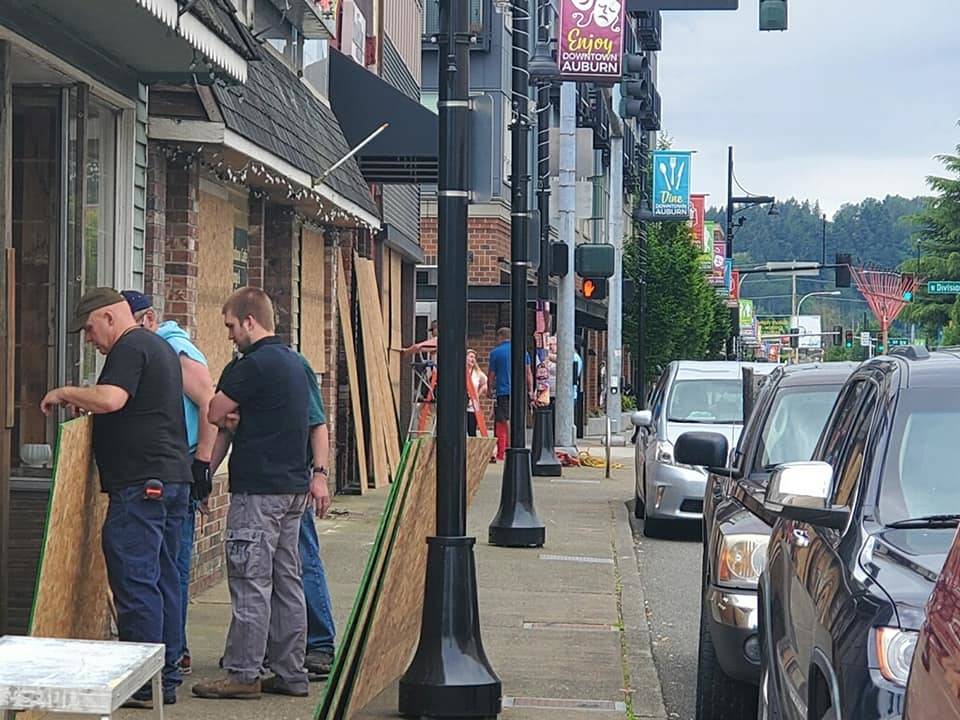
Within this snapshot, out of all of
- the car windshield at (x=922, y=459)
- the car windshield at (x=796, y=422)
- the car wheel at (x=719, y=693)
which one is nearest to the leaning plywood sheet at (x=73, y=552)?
the car wheel at (x=719, y=693)

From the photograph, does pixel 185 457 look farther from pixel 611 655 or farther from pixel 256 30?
pixel 256 30

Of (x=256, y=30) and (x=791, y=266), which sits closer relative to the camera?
(x=256, y=30)

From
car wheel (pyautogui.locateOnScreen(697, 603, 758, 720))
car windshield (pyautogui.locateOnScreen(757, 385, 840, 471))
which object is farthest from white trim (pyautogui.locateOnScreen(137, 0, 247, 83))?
car wheel (pyautogui.locateOnScreen(697, 603, 758, 720))

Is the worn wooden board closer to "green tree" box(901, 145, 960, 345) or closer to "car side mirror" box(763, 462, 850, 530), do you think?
"car side mirror" box(763, 462, 850, 530)

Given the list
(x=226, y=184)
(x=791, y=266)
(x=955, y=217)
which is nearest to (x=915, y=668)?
(x=226, y=184)

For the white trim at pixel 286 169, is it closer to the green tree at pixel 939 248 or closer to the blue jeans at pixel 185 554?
the blue jeans at pixel 185 554

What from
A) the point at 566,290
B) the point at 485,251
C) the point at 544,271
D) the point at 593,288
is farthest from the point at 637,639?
the point at 485,251

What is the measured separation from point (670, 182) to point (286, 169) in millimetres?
27859

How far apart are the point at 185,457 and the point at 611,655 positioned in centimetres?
322

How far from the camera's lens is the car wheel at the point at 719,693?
285 inches

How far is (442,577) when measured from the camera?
7.25m

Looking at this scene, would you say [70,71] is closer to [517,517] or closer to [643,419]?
[517,517]

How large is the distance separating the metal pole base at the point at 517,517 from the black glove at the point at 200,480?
6129mm

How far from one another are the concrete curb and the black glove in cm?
233
